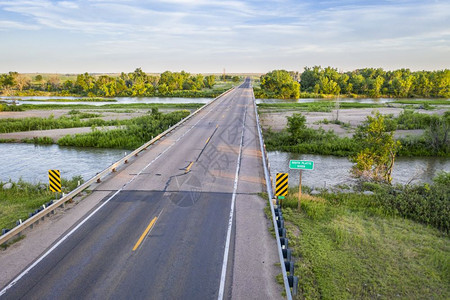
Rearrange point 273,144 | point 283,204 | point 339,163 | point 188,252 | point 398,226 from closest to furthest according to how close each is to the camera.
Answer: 1. point 188,252
2. point 398,226
3. point 283,204
4. point 339,163
5. point 273,144

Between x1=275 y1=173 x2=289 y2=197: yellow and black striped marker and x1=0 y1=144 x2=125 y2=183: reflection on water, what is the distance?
1497 centimetres

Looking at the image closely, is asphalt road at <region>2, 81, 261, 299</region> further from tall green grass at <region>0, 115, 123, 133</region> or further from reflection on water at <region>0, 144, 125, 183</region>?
tall green grass at <region>0, 115, 123, 133</region>

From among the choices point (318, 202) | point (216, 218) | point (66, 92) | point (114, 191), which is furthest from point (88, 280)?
point (66, 92)

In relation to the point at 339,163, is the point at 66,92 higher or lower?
higher

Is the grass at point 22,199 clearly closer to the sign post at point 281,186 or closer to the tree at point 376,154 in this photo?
the sign post at point 281,186

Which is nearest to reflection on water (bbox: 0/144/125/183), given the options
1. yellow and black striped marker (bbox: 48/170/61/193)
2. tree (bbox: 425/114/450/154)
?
yellow and black striped marker (bbox: 48/170/61/193)

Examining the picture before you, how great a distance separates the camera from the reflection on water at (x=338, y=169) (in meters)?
23.0

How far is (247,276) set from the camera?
9.41 meters

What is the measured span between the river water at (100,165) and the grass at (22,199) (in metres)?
2.86

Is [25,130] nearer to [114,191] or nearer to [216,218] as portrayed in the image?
[114,191]

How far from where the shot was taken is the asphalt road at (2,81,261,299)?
348 inches

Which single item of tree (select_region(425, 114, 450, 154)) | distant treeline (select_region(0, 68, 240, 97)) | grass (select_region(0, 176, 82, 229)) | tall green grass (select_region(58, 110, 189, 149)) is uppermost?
distant treeline (select_region(0, 68, 240, 97))

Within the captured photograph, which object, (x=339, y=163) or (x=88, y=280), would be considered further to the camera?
(x=339, y=163)

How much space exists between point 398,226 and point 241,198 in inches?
290
